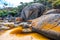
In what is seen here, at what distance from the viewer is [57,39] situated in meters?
7.37

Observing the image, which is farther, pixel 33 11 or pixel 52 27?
pixel 33 11

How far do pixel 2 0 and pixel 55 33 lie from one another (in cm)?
3613

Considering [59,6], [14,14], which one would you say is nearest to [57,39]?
[59,6]

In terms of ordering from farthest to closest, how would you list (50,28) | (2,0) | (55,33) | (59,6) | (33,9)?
(2,0), (33,9), (59,6), (50,28), (55,33)

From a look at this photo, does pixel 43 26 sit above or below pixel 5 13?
above

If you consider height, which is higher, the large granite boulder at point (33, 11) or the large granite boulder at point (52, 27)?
the large granite boulder at point (52, 27)

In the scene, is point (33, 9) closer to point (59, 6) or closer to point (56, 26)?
point (59, 6)

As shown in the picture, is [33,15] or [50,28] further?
[33,15]

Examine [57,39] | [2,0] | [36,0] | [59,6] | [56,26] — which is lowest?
[2,0]

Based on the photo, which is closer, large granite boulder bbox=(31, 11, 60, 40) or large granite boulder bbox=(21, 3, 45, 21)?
large granite boulder bbox=(31, 11, 60, 40)

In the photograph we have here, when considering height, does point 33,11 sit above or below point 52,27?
below

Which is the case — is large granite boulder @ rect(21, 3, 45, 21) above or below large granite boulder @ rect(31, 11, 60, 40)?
below

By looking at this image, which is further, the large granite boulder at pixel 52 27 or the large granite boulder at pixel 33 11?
the large granite boulder at pixel 33 11

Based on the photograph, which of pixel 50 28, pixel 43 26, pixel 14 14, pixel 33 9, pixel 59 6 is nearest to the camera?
pixel 50 28
